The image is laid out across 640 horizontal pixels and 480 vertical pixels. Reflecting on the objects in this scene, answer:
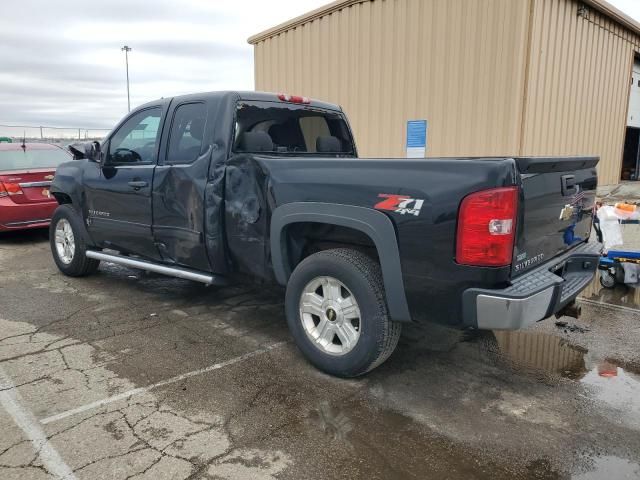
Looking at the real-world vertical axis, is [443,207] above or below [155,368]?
above

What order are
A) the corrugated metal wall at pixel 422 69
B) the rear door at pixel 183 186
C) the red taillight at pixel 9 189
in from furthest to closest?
the corrugated metal wall at pixel 422 69
the red taillight at pixel 9 189
the rear door at pixel 183 186

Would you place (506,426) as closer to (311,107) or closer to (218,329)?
(218,329)

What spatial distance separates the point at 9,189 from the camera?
304 inches

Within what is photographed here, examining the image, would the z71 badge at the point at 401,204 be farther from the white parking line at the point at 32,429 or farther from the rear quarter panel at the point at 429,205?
the white parking line at the point at 32,429

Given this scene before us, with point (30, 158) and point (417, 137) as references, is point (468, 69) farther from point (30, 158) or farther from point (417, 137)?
point (30, 158)

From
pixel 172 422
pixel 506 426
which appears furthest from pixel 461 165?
pixel 172 422

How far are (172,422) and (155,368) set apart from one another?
79cm

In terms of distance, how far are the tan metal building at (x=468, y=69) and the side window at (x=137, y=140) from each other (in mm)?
5755

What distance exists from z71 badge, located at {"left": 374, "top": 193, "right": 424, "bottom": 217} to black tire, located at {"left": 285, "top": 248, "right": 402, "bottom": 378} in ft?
1.46

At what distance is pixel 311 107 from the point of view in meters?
5.02

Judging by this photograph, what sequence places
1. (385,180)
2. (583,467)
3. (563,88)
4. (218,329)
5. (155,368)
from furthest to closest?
(563,88) → (218,329) → (155,368) → (385,180) → (583,467)

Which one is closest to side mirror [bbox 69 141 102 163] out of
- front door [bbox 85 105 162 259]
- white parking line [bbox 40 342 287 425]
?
front door [bbox 85 105 162 259]

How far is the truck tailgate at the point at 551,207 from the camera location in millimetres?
2895

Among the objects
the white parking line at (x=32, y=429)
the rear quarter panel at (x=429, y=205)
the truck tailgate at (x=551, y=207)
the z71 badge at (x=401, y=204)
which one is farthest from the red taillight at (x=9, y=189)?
the truck tailgate at (x=551, y=207)
